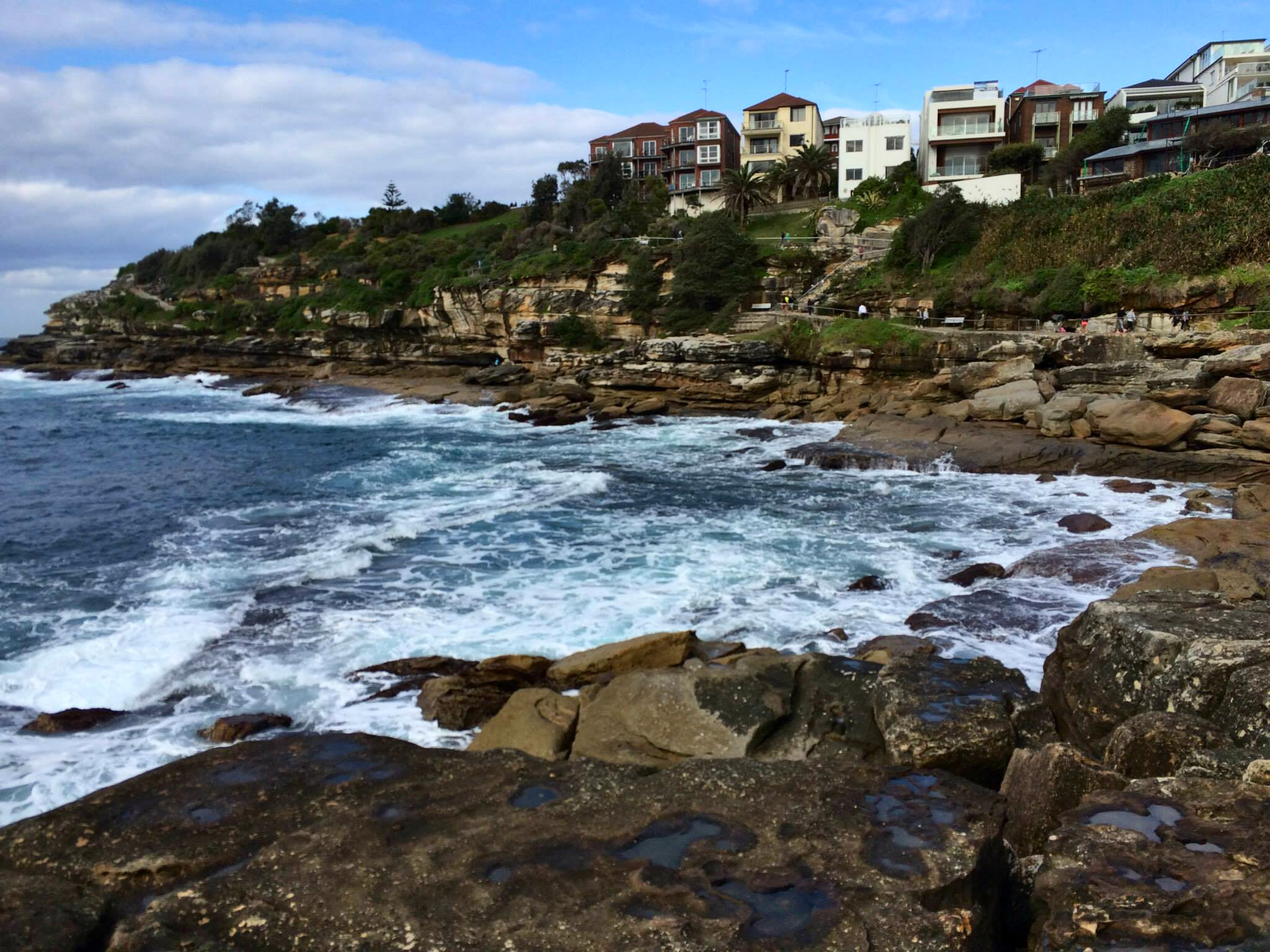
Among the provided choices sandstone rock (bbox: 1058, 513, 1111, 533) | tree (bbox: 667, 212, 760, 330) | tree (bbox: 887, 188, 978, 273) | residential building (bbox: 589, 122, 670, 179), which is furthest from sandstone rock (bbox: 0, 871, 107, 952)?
residential building (bbox: 589, 122, 670, 179)

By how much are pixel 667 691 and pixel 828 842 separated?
4366 mm

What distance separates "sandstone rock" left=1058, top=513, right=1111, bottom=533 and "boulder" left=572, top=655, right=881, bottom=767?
10929 millimetres

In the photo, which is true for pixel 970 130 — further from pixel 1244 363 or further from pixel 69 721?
pixel 69 721

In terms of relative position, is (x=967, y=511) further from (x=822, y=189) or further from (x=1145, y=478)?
(x=822, y=189)

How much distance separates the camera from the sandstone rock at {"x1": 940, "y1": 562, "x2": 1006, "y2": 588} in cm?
1566

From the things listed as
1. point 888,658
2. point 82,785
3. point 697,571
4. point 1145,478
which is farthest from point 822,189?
point 82,785

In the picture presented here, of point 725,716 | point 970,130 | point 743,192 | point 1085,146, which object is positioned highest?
point 970,130

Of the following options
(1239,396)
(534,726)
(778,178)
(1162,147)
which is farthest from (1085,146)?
(534,726)

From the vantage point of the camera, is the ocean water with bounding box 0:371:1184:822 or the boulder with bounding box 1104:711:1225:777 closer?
the boulder with bounding box 1104:711:1225:777

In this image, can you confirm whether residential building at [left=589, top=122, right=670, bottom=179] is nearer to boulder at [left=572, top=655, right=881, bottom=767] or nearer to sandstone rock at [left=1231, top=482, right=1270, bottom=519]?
sandstone rock at [left=1231, top=482, right=1270, bottom=519]

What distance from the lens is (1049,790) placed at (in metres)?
5.74

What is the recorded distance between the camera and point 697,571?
16891 millimetres

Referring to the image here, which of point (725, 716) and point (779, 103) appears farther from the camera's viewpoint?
point (779, 103)

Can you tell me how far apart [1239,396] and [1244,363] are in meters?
2.00
